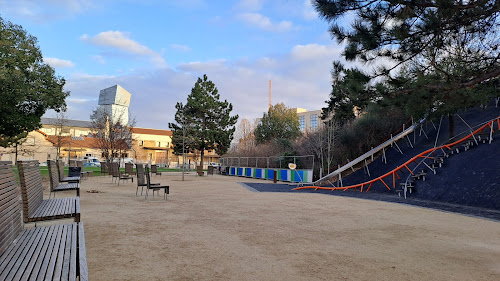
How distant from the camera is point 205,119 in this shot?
47.6 meters

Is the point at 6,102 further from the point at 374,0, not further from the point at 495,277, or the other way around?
the point at 495,277

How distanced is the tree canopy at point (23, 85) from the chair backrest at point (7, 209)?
45.2 ft

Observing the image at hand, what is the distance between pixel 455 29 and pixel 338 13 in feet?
7.90

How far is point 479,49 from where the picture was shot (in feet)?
24.1

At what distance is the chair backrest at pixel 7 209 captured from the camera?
9.37 ft

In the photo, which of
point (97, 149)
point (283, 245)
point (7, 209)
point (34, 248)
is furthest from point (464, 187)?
point (97, 149)

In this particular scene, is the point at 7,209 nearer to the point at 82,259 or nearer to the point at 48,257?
the point at 48,257

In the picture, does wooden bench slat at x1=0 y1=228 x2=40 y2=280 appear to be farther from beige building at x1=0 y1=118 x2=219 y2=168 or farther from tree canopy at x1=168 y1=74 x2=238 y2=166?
beige building at x1=0 y1=118 x2=219 y2=168

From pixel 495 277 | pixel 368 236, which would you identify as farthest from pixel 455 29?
pixel 495 277

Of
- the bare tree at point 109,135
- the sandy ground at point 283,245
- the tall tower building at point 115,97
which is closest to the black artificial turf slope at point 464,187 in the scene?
the sandy ground at point 283,245

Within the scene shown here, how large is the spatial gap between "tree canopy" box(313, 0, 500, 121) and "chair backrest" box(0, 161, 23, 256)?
218 inches

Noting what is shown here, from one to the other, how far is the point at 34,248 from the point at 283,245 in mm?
3445

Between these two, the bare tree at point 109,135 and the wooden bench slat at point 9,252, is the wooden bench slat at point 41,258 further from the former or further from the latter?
the bare tree at point 109,135

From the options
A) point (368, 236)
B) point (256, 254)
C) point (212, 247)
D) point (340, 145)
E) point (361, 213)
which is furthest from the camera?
point (340, 145)
